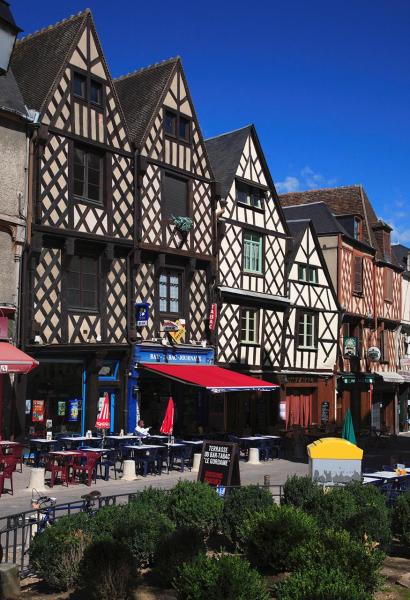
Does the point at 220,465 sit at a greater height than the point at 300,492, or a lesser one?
greater

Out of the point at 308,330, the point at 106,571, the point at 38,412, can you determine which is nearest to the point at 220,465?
the point at 106,571

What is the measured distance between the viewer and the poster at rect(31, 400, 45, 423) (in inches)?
730

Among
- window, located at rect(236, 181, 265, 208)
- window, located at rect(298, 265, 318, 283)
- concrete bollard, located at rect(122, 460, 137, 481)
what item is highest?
window, located at rect(236, 181, 265, 208)

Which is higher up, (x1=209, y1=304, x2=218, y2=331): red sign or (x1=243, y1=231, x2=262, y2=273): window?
(x1=243, y1=231, x2=262, y2=273): window

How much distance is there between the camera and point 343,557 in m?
7.06

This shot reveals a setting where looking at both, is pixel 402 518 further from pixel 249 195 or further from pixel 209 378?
pixel 249 195

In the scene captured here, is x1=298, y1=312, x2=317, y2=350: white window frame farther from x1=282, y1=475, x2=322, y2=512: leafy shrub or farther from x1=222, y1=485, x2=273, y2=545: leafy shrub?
x1=222, y1=485, x2=273, y2=545: leafy shrub

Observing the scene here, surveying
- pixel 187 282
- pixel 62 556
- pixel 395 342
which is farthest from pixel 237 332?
pixel 62 556

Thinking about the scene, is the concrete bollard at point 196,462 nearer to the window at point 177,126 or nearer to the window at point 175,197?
the window at point 175,197

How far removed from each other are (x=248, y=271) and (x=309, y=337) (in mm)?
5141

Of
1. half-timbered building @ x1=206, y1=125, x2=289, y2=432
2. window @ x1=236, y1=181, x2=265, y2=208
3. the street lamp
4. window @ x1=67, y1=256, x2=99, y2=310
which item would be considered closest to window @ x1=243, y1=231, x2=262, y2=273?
half-timbered building @ x1=206, y1=125, x2=289, y2=432

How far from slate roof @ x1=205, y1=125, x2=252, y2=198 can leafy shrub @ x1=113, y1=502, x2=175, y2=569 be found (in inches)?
665

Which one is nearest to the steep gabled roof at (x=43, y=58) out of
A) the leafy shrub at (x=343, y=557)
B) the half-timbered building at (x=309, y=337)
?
the half-timbered building at (x=309, y=337)

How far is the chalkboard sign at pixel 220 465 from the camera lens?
12.1 m
